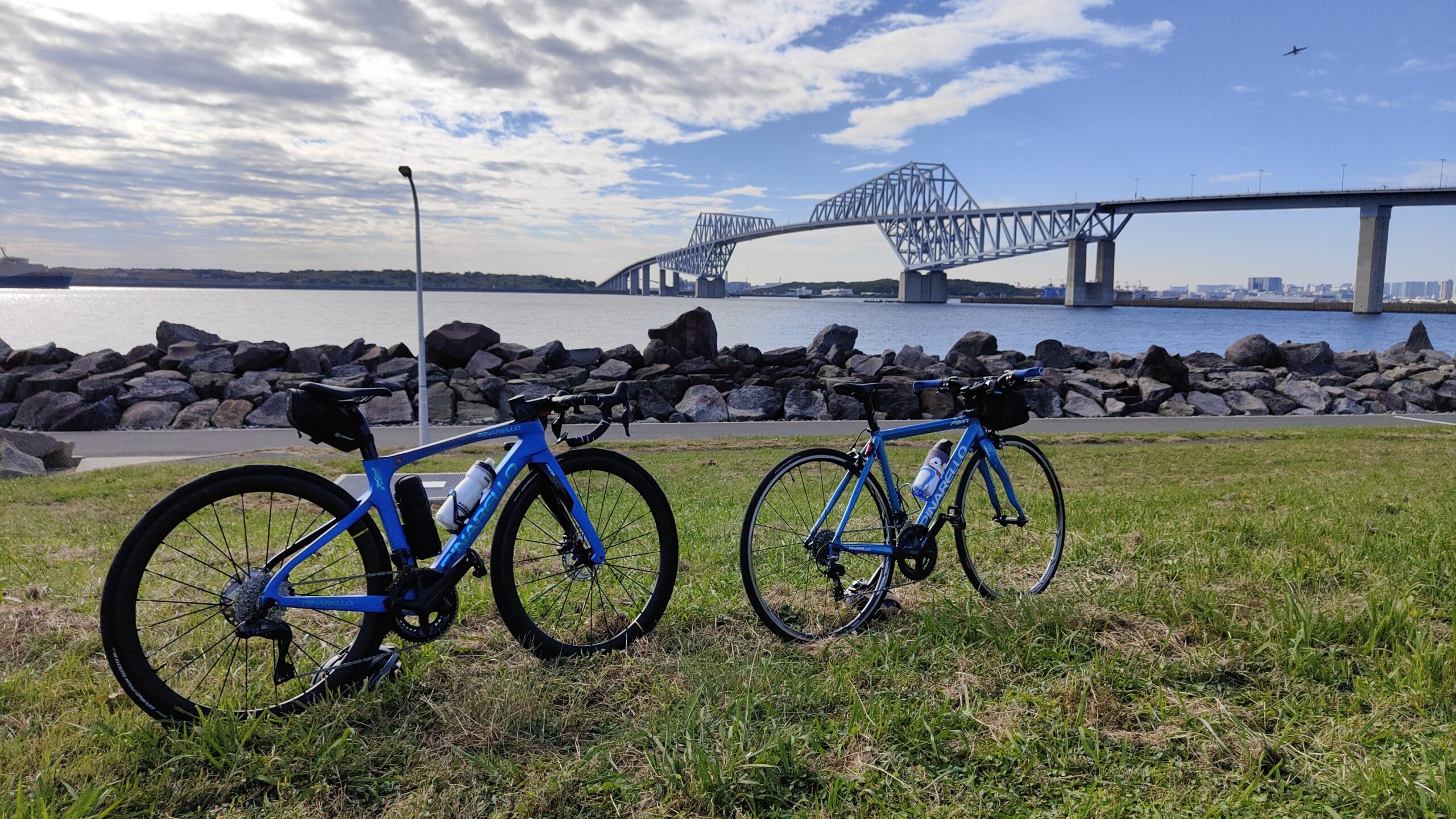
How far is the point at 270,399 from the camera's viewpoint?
19.4 meters

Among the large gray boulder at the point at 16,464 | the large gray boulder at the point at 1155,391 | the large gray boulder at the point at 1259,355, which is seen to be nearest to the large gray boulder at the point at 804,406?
the large gray boulder at the point at 1155,391

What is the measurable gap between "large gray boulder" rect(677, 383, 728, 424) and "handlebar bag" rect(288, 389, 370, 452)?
16.5m

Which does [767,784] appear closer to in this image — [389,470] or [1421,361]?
[389,470]

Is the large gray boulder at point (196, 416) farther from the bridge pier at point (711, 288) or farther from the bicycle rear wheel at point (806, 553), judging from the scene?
the bridge pier at point (711, 288)

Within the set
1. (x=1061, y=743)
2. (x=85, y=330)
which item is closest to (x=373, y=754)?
(x=1061, y=743)

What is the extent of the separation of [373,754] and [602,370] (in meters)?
21.1

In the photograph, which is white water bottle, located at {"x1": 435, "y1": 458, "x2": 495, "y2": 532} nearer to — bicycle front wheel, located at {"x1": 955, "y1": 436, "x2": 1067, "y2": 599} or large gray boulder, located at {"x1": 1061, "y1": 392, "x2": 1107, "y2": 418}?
bicycle front wheel, located at {"x1": 955, "y1": 436, "x2": 1067, "y2": 599}

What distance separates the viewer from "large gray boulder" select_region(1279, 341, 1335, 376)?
27.9 meters

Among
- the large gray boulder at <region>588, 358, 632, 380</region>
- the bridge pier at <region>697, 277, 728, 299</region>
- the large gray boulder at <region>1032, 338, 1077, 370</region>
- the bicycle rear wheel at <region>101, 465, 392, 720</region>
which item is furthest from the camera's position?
the bridge pier at <region>697, 277, 728, 299</region>

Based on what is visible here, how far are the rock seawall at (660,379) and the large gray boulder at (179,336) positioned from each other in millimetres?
62

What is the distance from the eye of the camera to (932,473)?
12.8 feet

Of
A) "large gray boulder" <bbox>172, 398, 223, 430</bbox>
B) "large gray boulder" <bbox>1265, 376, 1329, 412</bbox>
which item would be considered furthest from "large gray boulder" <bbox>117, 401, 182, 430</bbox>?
"large gray boulder" <bbox>1265, 376, 1329, 412</bbox>

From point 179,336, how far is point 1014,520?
2648 cm

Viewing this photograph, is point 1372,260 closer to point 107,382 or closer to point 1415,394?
point 1415,394
